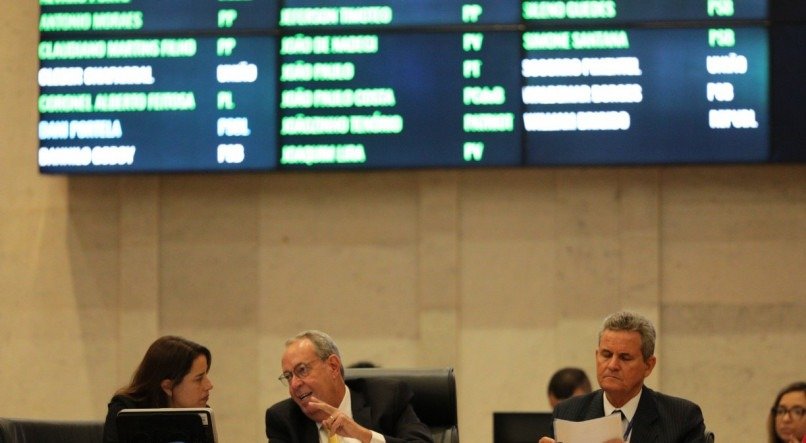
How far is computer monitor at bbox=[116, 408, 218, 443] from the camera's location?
3.45 meters

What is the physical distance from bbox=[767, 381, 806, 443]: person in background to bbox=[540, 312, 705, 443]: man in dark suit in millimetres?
1320

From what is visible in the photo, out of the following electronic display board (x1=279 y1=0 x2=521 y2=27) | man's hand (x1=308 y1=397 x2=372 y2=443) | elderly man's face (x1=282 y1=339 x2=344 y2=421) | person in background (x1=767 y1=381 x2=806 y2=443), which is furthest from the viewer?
electronic display board (x1=279 y1=0 x2=521 y2=27)

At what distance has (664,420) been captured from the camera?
3738 millimetres

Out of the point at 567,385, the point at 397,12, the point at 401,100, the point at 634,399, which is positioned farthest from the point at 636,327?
the point at 397,12

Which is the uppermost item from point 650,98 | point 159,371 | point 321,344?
point 650,98

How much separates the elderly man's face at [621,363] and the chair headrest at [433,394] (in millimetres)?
633

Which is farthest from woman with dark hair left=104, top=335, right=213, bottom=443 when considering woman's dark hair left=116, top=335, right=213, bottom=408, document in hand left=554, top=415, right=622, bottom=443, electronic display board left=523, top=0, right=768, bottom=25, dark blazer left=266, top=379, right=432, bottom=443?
electronic display board left=523, top=0, right=768, bottom=25

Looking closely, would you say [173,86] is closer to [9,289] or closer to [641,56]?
[9,289]

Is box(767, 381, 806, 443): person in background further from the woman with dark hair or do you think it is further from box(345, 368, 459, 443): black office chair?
the woman with dark hair

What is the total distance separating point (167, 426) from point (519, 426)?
191cm

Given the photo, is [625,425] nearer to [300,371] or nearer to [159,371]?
[300,371]

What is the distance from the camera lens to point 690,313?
6.25m

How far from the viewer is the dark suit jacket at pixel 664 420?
12.2 feet

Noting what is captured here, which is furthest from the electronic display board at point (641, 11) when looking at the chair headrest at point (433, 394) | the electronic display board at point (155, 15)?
the chair headrest at point (433, 394)
